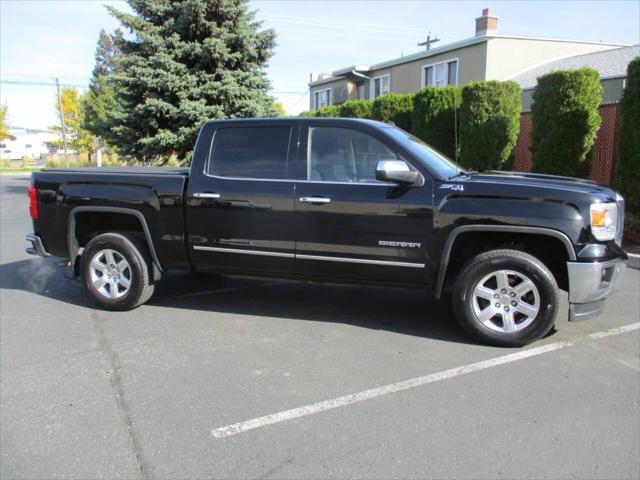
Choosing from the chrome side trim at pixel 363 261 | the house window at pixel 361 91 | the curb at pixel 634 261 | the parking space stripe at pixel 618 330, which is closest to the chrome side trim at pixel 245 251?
the chrome side trim at pixel 363 261

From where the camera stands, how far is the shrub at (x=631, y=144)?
8227 millimetres

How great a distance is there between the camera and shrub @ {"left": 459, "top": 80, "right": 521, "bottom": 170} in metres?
12.0

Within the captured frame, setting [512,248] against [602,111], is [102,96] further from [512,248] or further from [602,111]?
[512,248]

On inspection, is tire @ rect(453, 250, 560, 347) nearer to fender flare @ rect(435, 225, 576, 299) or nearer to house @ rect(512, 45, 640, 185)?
fender flare @ rect(435, 225, 576, 299)

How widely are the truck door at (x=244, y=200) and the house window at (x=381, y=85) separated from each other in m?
24.4

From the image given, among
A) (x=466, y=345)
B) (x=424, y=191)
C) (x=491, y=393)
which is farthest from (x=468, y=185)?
(x=491, y=393)

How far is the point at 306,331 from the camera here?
A: 4.67 metres

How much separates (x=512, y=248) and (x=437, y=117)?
33.9ft

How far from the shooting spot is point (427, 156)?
15.0 ft

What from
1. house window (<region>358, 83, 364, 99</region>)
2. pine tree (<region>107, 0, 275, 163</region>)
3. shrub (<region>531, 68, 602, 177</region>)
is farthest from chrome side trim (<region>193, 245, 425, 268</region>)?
house window (<region>358, 83, 364, 99</region>)

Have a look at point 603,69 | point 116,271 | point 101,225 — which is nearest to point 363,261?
point 116,271

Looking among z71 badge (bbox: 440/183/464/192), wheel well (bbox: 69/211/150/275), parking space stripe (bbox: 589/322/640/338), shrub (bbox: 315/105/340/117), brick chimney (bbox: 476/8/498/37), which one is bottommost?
parking space stripe (bbox: 589/322/640/338)

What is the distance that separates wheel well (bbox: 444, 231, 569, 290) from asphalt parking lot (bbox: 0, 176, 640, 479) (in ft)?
1.86

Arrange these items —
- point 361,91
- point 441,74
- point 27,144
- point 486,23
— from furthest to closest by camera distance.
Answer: point 27,144 < point 361,91 < point 441,74 < point 486,23
